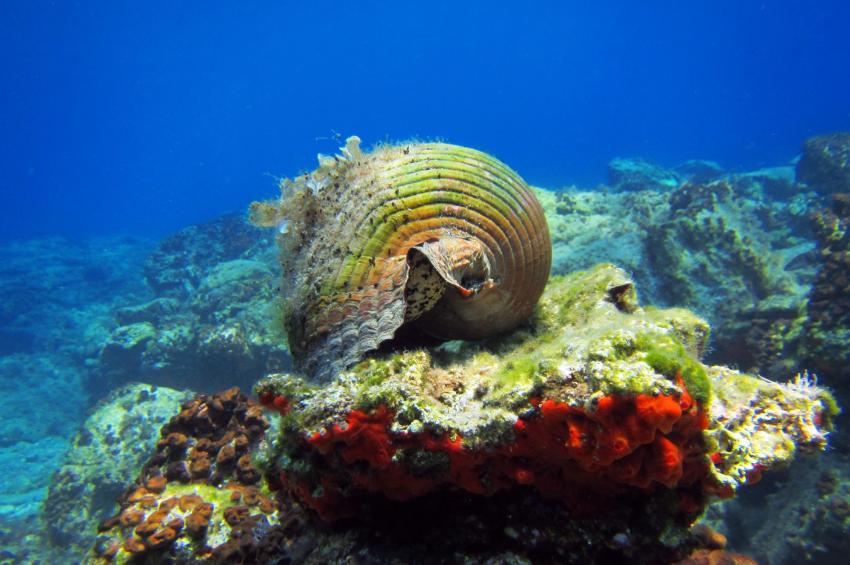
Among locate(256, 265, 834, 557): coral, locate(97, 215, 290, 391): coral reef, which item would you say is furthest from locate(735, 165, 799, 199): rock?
locate(256, 265, 834, 557): coral

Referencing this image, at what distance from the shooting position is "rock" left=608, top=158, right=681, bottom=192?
2247 cm

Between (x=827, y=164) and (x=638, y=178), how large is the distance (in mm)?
7995

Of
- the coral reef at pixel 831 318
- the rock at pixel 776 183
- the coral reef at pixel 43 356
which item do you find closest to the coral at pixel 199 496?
the coral reef at pixel 831 318

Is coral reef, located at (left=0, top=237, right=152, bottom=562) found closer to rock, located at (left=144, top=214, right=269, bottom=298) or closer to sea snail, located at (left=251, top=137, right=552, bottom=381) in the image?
rock, located at (left=144, top=214, right=269, bottom=298)

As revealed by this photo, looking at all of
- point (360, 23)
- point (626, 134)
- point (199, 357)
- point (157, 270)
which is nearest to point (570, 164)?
point (626, 134)

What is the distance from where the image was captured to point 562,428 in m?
2.13

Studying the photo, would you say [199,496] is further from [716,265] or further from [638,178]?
[638,178]

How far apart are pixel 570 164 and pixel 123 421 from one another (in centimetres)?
6056

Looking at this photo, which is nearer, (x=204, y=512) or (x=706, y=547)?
(x=706, y=547)

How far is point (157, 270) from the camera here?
2259 cm

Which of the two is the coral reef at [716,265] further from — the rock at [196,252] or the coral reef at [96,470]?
the rock at [196,252]

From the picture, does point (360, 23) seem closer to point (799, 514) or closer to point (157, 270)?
point (157, 270)

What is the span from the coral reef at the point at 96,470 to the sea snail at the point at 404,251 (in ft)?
30.1

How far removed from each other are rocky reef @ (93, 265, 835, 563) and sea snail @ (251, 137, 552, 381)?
0.35m
